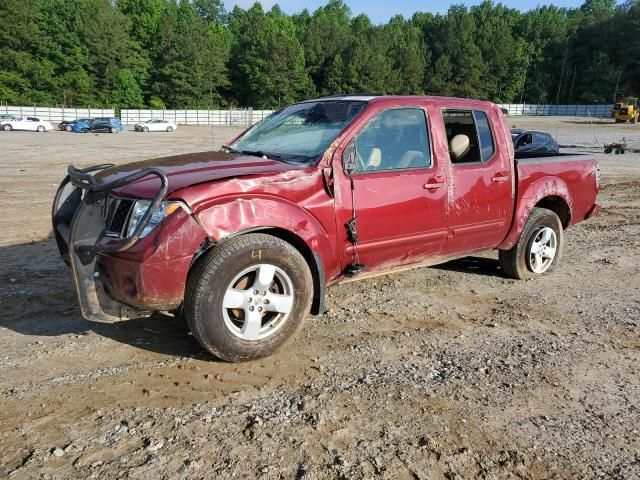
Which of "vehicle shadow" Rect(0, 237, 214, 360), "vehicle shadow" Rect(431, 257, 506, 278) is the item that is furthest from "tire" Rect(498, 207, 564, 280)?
"vehicle shadow" Rect(0, 237, 214, 360)

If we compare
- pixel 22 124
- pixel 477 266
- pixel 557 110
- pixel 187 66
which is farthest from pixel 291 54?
pixel 477 266

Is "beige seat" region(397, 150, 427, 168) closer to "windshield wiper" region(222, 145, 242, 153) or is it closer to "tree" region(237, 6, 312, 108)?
"windshield wiper" region(222, 145, 242, 153)

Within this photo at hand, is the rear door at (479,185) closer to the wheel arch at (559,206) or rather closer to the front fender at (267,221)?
the wheel arch at (559,206)

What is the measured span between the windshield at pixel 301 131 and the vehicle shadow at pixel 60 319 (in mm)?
1605

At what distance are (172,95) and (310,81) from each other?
24998 millimetres

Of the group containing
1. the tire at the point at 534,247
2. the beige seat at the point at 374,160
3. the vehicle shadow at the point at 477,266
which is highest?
the beige seat at the point at 374,160

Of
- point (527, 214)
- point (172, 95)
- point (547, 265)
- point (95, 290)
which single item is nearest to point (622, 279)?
point (547, 265)

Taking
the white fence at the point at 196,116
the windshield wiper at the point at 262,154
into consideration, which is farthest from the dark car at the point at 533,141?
the white fence at the point at 196,116

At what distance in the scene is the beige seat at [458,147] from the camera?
489 cm

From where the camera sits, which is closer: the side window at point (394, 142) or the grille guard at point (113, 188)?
the grille guard at point (113, 188)

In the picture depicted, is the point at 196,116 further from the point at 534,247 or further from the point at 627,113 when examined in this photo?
the point at 534,247

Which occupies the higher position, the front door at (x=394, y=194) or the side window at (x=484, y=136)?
the side window at (x=484, y=136)

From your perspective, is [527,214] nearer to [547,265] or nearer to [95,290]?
[547,265]

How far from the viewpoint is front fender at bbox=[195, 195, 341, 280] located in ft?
11.5
